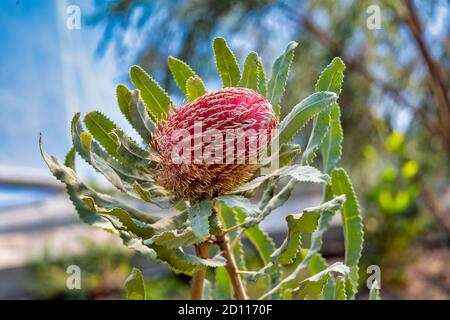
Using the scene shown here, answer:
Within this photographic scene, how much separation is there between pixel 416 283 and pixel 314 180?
13.2ft

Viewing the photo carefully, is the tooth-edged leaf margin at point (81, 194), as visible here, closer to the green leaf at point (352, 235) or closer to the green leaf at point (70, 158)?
the green leaf at point (70, 158)

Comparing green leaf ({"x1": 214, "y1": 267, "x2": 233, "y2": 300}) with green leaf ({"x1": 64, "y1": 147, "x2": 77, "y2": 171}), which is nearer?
green leaf ({"x1": 64, "y1": 147, "x2": 77, "y2": 171})

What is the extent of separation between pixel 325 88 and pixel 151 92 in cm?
20

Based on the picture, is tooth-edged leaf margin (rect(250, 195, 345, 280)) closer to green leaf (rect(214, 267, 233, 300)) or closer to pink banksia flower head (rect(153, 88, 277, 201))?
pink banksia flower head (rect(153, 88, 277, 201))

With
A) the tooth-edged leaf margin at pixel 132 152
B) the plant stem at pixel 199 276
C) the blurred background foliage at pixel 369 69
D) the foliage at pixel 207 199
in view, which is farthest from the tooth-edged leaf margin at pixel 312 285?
the blurred background foliage at pixel 369 69

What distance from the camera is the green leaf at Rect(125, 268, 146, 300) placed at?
64 centimetres

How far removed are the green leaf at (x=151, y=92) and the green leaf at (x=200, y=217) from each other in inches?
5.0

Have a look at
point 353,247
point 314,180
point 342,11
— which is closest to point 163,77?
point 342,11

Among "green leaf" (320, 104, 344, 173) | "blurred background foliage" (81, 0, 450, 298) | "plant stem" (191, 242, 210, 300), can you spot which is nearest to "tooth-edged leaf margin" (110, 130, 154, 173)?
"plant stem" (191, 242, 210, 300)

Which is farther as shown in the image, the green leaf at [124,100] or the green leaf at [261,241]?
the green leaf at [261,241]

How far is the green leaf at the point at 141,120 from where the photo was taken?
64 centimetres

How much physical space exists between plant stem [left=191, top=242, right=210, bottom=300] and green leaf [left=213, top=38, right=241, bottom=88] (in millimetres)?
180
